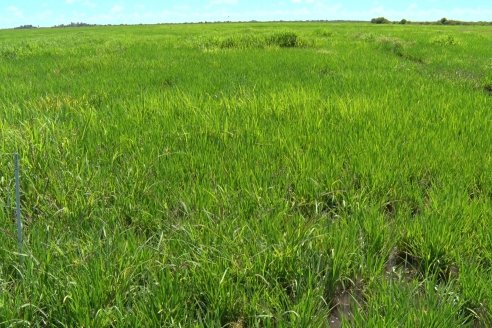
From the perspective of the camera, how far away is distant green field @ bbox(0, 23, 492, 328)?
5.16 feet

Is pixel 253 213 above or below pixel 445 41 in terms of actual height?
below

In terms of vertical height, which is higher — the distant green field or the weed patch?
the weed patch

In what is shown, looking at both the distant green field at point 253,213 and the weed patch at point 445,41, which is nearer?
the distant green field at point 253,213

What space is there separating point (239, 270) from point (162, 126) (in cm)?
218

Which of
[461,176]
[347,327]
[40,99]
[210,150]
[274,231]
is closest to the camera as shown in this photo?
[347,327]

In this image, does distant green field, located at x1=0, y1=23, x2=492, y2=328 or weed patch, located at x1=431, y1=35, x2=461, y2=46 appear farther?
weed patch, located at x1=431, y1=35, x2=461, y2=46

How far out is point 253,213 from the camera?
7.39ft

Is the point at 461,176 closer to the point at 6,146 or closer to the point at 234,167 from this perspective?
the point at 234,167

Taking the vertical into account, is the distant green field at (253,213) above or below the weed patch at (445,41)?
below

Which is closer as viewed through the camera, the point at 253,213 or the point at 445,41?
the point at 253,213

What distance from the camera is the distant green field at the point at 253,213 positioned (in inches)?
61.9

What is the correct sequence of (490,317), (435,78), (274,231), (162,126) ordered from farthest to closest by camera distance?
(435,78), (162,126), (274,231), (490,317)

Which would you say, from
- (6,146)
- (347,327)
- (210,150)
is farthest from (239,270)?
(6,146)

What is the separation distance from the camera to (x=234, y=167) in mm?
2840
